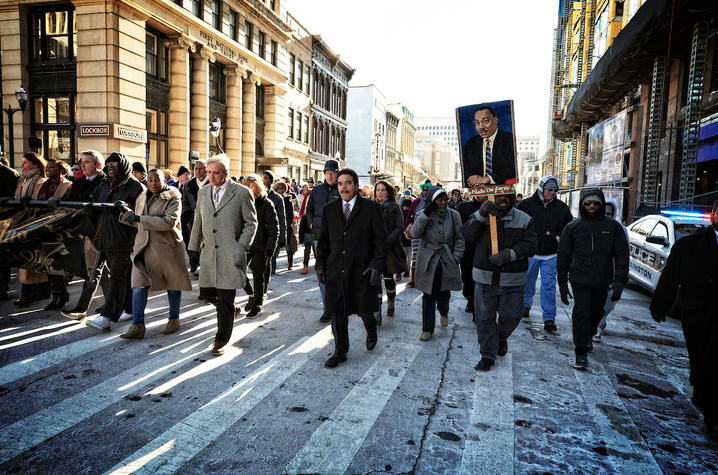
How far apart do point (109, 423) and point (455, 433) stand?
106 inches

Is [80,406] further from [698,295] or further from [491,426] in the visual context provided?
[698,295]

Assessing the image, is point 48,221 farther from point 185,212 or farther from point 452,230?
point 452,230

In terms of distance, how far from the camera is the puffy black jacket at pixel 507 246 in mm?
4844

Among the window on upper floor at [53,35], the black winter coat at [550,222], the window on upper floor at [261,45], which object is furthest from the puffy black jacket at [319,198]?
the window on upper floor at [261,45]

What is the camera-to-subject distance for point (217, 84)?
81.8 feet

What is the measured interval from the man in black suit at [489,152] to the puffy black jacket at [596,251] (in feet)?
3.67

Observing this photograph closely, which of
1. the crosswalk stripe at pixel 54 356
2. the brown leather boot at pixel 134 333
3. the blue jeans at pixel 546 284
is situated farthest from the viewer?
the blue jeans at pixel 546 284

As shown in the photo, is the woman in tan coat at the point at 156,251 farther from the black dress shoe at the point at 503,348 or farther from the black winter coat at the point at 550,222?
the black winter coat at the point at 550,222

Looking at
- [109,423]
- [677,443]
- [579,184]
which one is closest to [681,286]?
[677,443]

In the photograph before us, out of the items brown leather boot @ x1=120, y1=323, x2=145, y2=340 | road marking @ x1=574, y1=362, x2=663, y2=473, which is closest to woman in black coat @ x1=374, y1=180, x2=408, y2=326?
road marking @ x1=574, y1=362, x2=663, y2=473

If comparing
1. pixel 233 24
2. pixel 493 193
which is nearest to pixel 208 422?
pixel 493 193

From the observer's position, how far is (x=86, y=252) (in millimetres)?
5934

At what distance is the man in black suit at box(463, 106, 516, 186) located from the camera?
5.02 meters

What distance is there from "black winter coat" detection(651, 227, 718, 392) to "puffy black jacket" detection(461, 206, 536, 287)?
1.32 metres
